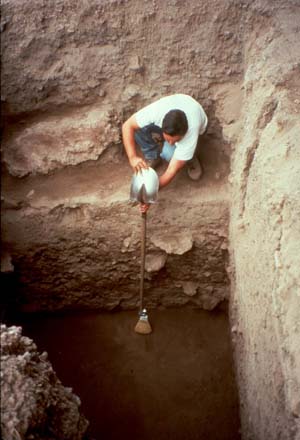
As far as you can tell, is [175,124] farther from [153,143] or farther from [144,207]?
[144,207]

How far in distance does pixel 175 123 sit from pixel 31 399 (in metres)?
2.00

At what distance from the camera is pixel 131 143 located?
11.5 ft

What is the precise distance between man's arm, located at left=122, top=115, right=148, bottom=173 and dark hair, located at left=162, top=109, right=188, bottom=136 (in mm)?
327

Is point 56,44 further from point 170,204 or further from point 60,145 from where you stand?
point 170,204

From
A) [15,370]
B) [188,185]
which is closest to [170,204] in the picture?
[188,185]

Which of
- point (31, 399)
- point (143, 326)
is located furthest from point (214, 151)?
point (31, 399)

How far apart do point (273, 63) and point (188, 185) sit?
45.2 inches

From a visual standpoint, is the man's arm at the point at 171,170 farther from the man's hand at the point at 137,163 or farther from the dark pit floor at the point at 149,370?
the dark pit floor at the point at 149,370

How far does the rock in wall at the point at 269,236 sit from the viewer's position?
2428mm

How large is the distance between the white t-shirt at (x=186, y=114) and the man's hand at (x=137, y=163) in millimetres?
249

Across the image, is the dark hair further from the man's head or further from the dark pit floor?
the dark pit floor

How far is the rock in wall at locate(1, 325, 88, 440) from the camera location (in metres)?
1.82

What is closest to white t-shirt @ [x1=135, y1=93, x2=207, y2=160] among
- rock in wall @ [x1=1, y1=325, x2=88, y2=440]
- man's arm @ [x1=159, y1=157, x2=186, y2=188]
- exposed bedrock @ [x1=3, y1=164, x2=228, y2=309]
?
man's arm @ [x1=159, y1=157, x2=186, y2=188]

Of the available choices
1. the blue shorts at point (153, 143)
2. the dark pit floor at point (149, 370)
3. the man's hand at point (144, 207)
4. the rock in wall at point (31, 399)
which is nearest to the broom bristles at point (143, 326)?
the dark pit floor at point (149, 370)
